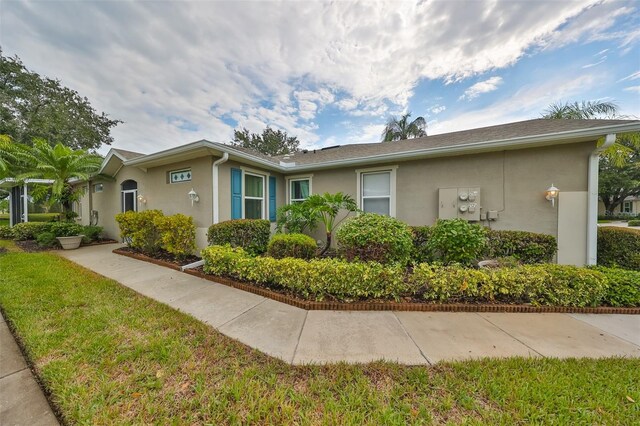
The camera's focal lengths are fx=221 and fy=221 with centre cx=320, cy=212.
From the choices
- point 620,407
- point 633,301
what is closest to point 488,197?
point 633,301

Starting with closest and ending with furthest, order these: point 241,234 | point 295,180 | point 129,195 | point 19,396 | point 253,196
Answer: point 19,396 < point 241,234 < point 253,196 < point 295,180 < point 129,195

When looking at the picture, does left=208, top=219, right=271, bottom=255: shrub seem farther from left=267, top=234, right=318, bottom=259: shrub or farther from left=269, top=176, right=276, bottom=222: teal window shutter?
left=269, top=176, right=276, bottom=222: teal window shutter

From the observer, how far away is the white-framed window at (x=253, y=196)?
269 inches

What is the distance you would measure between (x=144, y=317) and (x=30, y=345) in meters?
0.96

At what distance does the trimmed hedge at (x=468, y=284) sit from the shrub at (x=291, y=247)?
993mm

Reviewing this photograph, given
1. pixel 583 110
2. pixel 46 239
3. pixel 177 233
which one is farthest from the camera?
pixel 583 110

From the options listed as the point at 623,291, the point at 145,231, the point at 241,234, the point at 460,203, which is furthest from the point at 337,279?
the point at 145,231

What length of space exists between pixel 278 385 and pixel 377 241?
2907 mm

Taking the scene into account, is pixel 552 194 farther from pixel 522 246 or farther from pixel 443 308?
pixel 443 308

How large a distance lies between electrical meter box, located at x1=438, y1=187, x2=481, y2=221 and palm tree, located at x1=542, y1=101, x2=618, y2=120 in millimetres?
7323

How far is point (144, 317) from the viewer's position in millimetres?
3014

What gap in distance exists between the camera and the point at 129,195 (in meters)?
8.73

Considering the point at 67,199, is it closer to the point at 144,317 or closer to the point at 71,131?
the point at 144,317

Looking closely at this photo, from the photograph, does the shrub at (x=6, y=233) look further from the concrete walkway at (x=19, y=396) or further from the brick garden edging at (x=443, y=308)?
the brick garden edging at (x=443, y=308)
